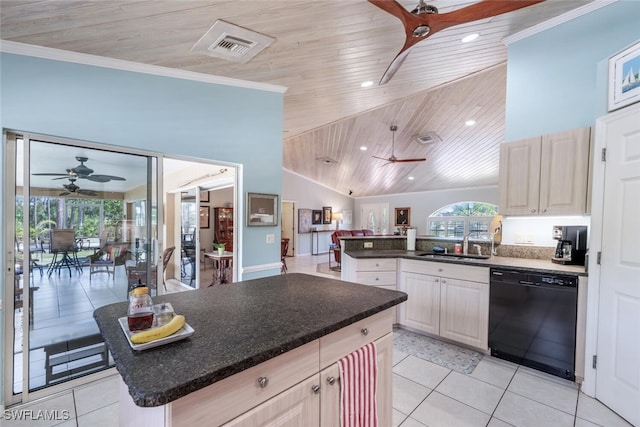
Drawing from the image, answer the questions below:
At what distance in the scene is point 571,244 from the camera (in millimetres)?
2564

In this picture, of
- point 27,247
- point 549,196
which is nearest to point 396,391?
point 549,196

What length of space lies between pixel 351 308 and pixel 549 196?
2.38 m

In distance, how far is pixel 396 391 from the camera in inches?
86.8

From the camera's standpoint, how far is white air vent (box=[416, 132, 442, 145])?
19.6ft

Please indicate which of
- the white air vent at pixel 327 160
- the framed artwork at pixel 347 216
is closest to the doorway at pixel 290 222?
the white air vent at pixel 327 160

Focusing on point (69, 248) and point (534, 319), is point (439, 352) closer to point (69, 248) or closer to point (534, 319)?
point (534, 319)

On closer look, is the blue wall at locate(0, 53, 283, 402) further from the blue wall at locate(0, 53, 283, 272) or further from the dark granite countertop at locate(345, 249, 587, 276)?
the dark granite countertop at locate(345, 249, 587, 276)

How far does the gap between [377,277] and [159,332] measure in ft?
8.89

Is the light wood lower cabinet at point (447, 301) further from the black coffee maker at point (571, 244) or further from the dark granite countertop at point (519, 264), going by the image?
the black coffee maker at point (571, 244)

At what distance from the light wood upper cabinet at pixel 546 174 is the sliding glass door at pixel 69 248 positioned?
138 inches

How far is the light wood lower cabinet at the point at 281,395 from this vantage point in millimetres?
813

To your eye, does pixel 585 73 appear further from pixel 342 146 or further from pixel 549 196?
pixel 342 146

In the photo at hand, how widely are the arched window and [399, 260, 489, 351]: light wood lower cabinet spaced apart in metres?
6.77

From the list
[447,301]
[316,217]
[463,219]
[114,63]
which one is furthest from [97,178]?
[463,219]
